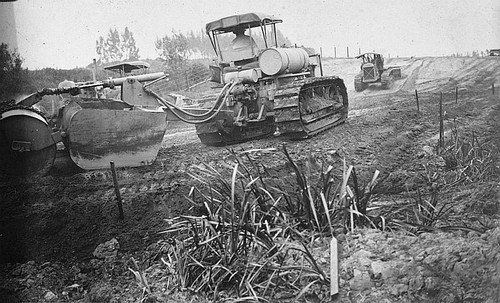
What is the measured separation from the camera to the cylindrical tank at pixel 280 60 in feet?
16.5

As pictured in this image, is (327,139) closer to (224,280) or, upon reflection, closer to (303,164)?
(303,164)

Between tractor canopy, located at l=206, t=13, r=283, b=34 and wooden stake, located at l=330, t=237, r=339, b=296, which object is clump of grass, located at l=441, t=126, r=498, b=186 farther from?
tractor canopy, located at l=206, t=13, r=283, b=34

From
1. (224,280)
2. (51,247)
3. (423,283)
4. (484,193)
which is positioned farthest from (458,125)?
(51,247)

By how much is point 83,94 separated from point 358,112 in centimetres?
411

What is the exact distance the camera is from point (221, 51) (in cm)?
528

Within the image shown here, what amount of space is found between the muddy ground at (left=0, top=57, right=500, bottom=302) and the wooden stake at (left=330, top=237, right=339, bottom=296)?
0.05 metres

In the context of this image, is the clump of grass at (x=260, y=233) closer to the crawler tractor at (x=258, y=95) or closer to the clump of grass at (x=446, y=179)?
the clump of grass at (x=446, y=179)

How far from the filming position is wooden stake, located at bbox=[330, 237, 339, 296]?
7.84ft

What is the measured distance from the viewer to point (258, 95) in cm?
542

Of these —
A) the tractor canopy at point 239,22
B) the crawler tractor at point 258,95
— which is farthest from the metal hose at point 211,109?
the tractor canopy at point 239,22

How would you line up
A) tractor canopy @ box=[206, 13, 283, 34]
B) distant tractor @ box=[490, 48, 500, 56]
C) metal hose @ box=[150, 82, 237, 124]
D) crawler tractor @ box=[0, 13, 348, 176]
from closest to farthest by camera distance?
1. distant tractor @ box=[490, 48, 500, 56]
2. tractor canopy @ box=[206, 13, 283, 34]
3. crawler tractor @ box=[0, 13, 348, 176]
4. metal hose @ box=[150, 82, 237, 124]

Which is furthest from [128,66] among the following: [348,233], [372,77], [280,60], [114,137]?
[372,77]

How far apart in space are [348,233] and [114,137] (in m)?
2.60

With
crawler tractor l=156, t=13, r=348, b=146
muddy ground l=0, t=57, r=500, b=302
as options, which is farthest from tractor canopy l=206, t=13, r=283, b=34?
muddy ground l=0, t=57, r=500, b=302
